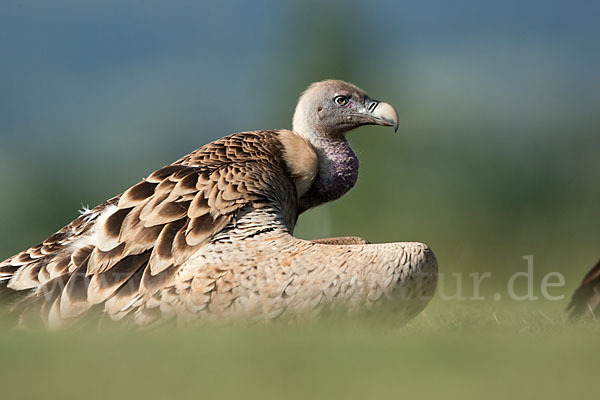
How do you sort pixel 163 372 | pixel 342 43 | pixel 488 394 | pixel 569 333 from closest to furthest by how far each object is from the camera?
pixel 488 394 < pixel 163 372 < pixel 569 333 < pixel 342 43

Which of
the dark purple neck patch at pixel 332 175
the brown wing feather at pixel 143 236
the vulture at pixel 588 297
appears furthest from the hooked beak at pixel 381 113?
the vulture at pixel 588 297

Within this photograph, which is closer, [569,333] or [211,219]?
[569,333]

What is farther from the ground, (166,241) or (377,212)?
(166,241)

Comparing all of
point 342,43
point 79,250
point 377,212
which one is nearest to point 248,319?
point 79,250

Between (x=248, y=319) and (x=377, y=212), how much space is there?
26.7m

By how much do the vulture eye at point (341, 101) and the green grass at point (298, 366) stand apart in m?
4.28

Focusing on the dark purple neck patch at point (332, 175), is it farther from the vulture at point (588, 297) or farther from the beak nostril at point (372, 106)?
the vulture at point (588, 297)

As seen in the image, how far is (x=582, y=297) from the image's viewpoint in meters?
6.59

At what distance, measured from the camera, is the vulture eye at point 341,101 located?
31.6ft

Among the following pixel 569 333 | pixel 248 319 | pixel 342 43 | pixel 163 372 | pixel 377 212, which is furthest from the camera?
pixel 342 43

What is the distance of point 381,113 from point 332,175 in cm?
85

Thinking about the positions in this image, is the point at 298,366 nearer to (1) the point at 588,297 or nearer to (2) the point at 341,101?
(1) the point at 588,297

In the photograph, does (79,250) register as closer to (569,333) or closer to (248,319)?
(248,319)

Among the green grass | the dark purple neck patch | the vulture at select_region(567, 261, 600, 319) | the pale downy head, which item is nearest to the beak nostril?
the pale downy head
